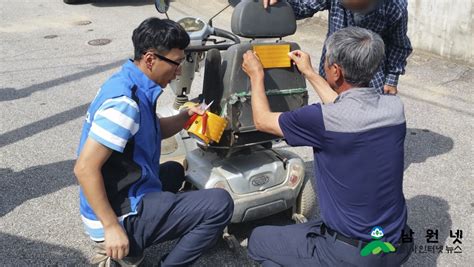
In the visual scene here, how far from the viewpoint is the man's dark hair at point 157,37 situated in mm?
2232

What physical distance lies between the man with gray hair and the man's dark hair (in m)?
0.62

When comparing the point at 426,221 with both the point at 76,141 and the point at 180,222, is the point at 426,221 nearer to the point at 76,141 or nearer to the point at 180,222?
the point at 180,222

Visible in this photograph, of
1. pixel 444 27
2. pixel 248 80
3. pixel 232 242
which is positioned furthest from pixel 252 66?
pixel 444 27

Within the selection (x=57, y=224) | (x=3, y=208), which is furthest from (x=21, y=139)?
(x=57, y=224)

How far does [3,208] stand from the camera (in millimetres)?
3250

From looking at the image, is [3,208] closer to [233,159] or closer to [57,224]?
[57,224]

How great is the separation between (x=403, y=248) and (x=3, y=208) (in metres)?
2.57

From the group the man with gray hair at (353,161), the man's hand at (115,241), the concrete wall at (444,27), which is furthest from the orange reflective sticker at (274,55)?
the concrete wall at (444,27)

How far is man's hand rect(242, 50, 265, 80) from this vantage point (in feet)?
7.70

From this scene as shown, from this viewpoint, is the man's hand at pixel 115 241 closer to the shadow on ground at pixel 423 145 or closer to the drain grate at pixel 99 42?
the shadow on ground at pixel 423 145

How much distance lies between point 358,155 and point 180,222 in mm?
909

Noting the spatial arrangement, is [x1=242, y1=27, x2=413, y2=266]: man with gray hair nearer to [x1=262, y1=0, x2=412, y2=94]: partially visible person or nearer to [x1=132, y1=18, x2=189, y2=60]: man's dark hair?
[x1=132, y1=18, x2=189, y2=60]: man's dark hair

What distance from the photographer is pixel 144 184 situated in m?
2.31

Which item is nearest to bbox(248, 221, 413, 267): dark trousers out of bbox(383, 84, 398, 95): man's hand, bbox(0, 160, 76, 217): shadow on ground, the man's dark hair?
the man's dark hair
